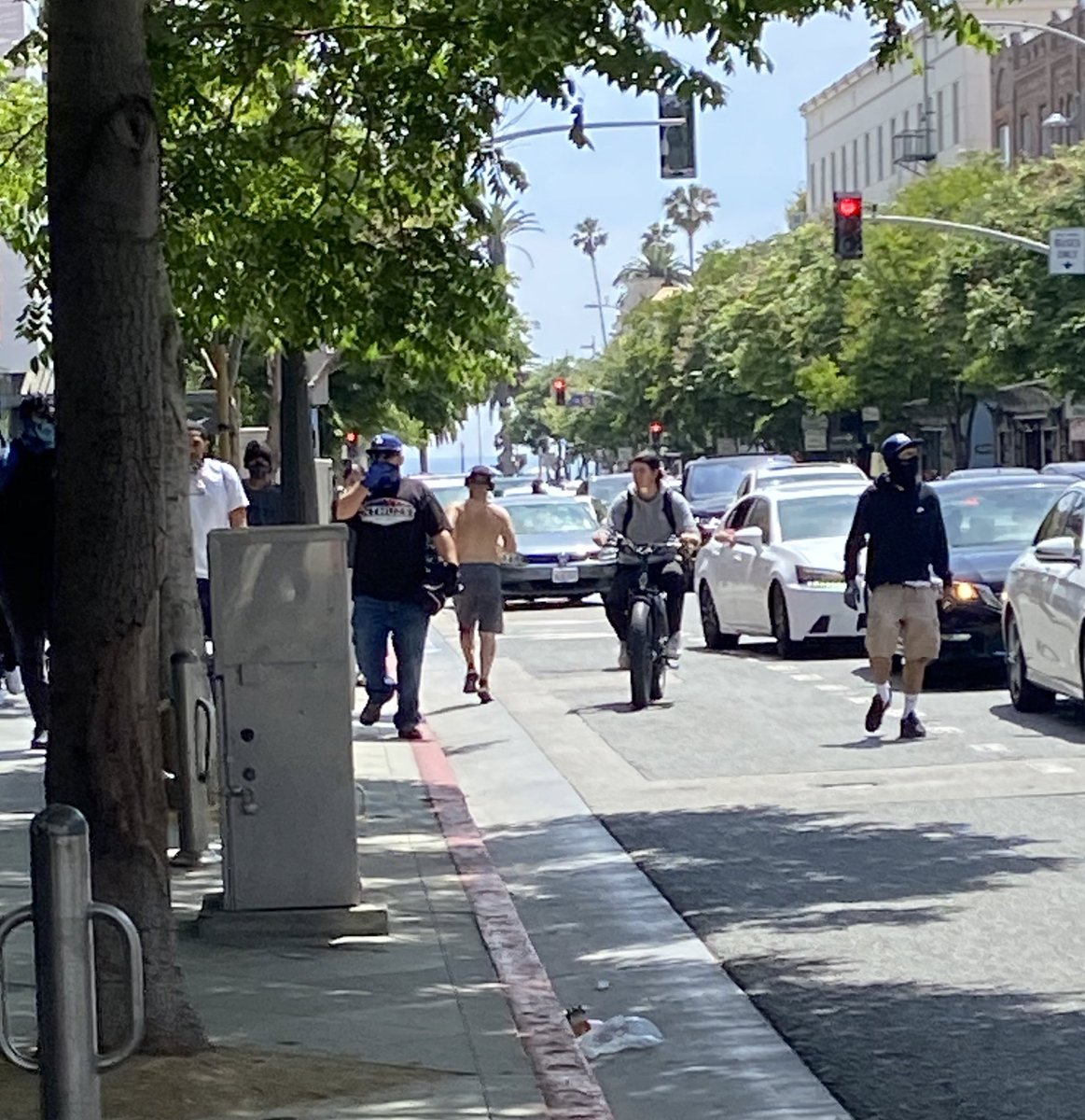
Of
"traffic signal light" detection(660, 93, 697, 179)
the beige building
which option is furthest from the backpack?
the beige building

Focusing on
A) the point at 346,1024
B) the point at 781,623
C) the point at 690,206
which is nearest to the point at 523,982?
the point at 346,1024

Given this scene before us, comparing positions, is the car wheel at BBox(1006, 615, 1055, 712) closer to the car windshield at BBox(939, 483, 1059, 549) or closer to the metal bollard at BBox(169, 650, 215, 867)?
the car windshield at BBox(939, 483, 1059, 549)

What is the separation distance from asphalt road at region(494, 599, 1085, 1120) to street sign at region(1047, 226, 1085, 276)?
2527 centimetres

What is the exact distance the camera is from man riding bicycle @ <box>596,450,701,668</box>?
19781mm

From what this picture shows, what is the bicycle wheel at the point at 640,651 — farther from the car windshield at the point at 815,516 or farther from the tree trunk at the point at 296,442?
the car windshield at the point at 815,516

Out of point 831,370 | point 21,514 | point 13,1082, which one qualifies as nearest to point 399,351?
point 21,514

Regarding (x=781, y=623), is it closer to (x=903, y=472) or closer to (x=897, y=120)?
(x=903, y=472)

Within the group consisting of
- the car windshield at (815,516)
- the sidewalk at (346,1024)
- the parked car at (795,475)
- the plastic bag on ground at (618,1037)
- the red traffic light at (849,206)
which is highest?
the red traffic light at (849,206)

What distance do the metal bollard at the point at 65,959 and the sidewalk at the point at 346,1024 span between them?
1572 millimetres

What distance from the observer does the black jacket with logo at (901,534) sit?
54.3 feet

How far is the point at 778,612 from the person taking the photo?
24078 mm

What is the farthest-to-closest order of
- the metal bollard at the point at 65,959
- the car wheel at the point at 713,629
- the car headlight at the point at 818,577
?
1. the car wheel at the point at 713,629
2. the car headlight at the point at 818,577
3. the metal bollard at the point at 65,959

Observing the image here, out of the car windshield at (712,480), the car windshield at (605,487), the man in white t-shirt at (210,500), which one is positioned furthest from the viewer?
the car windshield at (605,487)

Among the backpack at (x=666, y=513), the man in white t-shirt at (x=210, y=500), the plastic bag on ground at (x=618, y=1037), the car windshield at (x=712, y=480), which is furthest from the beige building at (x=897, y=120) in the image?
the plastic bag on ground at (x=618, y=1037)
